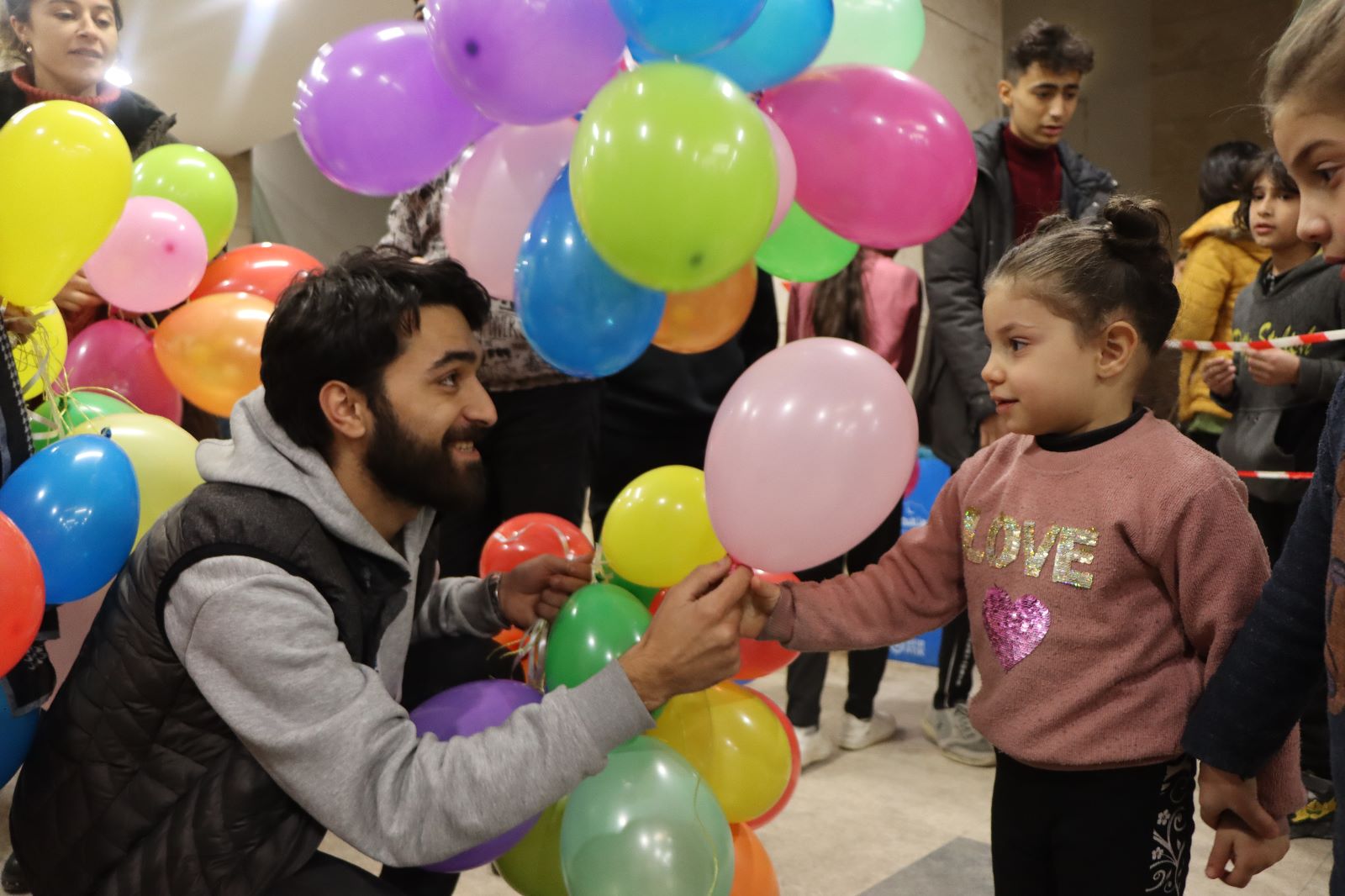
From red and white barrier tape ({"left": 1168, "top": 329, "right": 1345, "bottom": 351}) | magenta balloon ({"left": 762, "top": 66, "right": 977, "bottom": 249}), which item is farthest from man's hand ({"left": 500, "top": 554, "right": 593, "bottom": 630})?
red and white barrier tape ({"left": 1168, "top": 329, "right": 1345, "bottom": 351})

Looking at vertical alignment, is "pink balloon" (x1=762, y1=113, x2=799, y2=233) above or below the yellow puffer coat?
above

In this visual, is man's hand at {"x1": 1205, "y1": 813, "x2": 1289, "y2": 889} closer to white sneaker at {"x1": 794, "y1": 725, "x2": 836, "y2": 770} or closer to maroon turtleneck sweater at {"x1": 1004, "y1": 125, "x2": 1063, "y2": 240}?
white sneaker at {"x1": 794, "y1": 725, "x2": 836, "y2": 770}

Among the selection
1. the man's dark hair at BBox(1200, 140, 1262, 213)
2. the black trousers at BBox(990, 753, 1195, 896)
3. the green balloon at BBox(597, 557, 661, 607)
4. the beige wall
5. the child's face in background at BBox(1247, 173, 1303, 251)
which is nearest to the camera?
the black trousers at BBox(990, 753, 1195, 896)

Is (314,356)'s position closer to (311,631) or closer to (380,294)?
(380,294)

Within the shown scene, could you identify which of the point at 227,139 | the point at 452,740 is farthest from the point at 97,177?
the point at 227,139

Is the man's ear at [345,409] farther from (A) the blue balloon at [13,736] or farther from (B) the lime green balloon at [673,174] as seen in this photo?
(A) the blue balloon at [13,736]

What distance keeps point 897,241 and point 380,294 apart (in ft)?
2.12

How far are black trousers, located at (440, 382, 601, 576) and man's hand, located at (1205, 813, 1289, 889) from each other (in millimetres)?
1257

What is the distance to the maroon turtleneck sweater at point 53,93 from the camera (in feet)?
6.67

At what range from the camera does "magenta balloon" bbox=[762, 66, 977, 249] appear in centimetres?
134

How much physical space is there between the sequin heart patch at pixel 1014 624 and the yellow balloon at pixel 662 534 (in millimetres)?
364

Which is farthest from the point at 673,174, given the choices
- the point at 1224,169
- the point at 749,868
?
the point at 1224,169

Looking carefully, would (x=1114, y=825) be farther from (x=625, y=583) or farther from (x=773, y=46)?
(x=773, y=46)

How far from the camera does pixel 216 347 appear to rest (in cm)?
184
